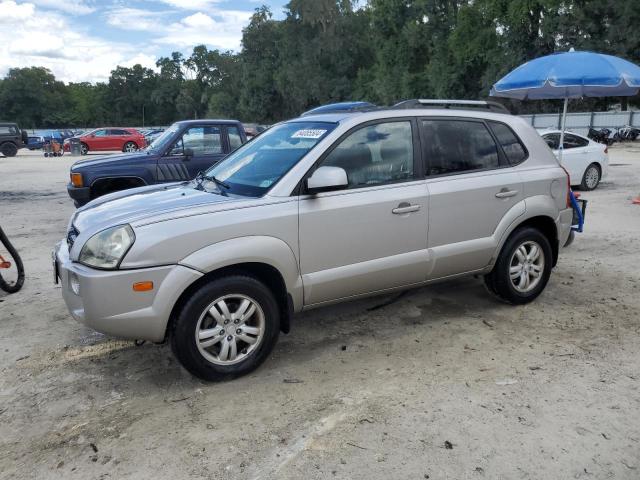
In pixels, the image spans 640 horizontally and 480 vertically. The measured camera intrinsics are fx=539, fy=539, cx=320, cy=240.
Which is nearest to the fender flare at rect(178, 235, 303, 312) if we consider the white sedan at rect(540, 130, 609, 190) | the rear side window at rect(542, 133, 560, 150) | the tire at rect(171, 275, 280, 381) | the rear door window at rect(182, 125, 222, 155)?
the tire at rect(171, 275, 280, 381)

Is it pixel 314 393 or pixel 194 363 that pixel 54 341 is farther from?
pixel 314 393

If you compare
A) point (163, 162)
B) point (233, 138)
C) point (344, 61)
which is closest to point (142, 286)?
point (163, 162)

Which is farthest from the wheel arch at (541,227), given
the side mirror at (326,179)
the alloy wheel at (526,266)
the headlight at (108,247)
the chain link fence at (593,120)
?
the chain link fence at (593,120)

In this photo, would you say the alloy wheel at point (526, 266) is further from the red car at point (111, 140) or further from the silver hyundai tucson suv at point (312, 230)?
the red car at point (111, 140)

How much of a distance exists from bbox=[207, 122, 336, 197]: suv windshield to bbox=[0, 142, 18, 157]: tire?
97.2 ft

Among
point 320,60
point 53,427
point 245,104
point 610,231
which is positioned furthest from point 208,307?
point 245,104

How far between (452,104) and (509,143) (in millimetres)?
636

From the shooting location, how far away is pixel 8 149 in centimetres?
2945

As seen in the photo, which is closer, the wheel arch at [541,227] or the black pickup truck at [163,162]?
the wheel arch at [541,227]

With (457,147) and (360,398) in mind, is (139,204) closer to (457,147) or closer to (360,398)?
(360,398)

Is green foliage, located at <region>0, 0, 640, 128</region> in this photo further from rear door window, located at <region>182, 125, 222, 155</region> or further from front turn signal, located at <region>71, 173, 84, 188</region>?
front turn signal, located at <region>71, 173, 84, 188</region>

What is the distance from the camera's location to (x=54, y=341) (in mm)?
4332

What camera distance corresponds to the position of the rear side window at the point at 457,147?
4.33 metres

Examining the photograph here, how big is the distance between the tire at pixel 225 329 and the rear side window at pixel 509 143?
2.52 meters
